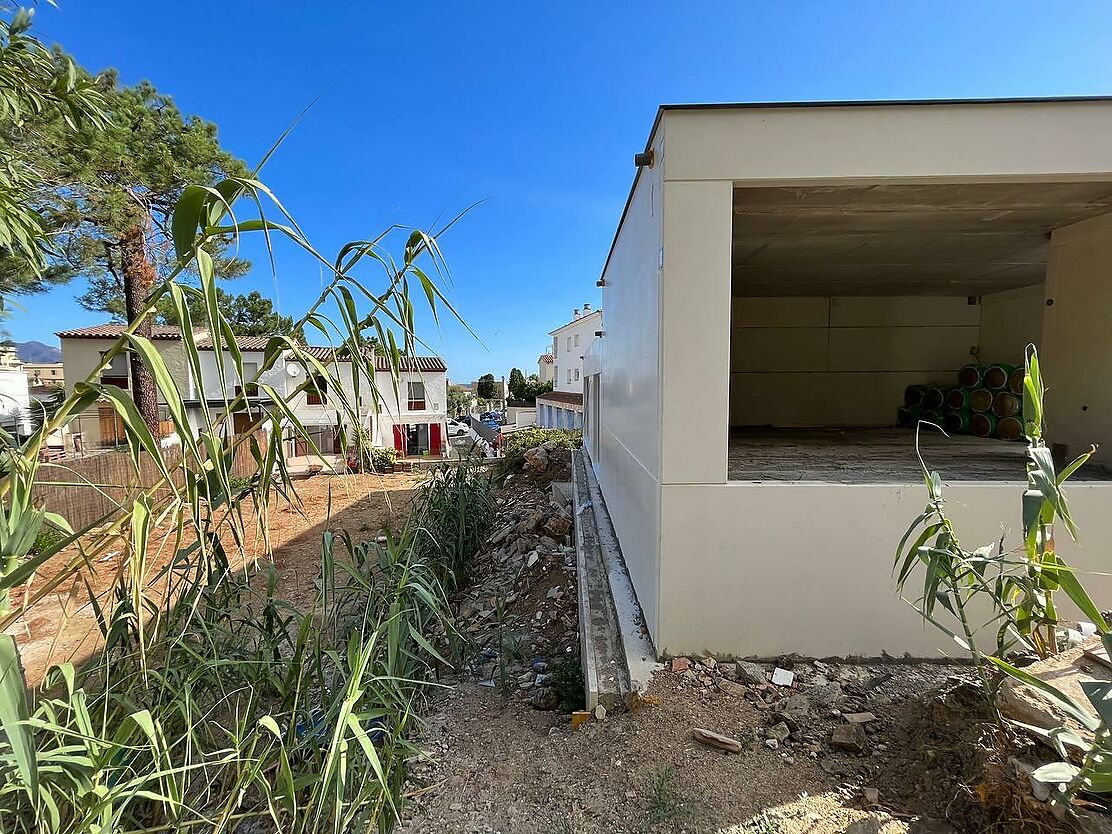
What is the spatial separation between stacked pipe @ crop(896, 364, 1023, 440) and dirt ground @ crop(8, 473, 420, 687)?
683 cm

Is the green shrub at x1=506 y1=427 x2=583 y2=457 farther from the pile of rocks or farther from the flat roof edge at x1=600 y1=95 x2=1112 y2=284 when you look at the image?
the flat roof edge at x1=600 y1=95 x2=1112 y2=284

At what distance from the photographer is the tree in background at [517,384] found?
139 ft

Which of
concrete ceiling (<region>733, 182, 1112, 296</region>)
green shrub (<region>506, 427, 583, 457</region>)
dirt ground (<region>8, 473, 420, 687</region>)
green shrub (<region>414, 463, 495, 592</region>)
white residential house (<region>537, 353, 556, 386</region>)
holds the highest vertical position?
white residential house (<region>537, 353, 556, 386</region>)

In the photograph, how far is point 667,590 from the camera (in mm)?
2760

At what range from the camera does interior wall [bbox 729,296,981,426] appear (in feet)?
22.9

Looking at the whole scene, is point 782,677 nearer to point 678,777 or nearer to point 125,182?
point 678,777

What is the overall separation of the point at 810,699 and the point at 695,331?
6.43 ft

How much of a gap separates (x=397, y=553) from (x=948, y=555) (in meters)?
2.43

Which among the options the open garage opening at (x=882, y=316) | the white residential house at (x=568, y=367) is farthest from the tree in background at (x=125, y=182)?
the white residential house at (x=568, y=367)

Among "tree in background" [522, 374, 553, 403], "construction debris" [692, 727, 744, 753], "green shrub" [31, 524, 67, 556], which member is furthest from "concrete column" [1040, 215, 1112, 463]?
"tree in background" [522, 374, 553, 403]

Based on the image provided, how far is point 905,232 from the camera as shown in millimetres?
3818

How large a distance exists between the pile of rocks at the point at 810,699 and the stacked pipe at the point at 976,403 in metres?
4.59

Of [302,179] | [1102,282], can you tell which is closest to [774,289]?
[1102,282]

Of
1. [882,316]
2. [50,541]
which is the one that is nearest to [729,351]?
[50,541]
